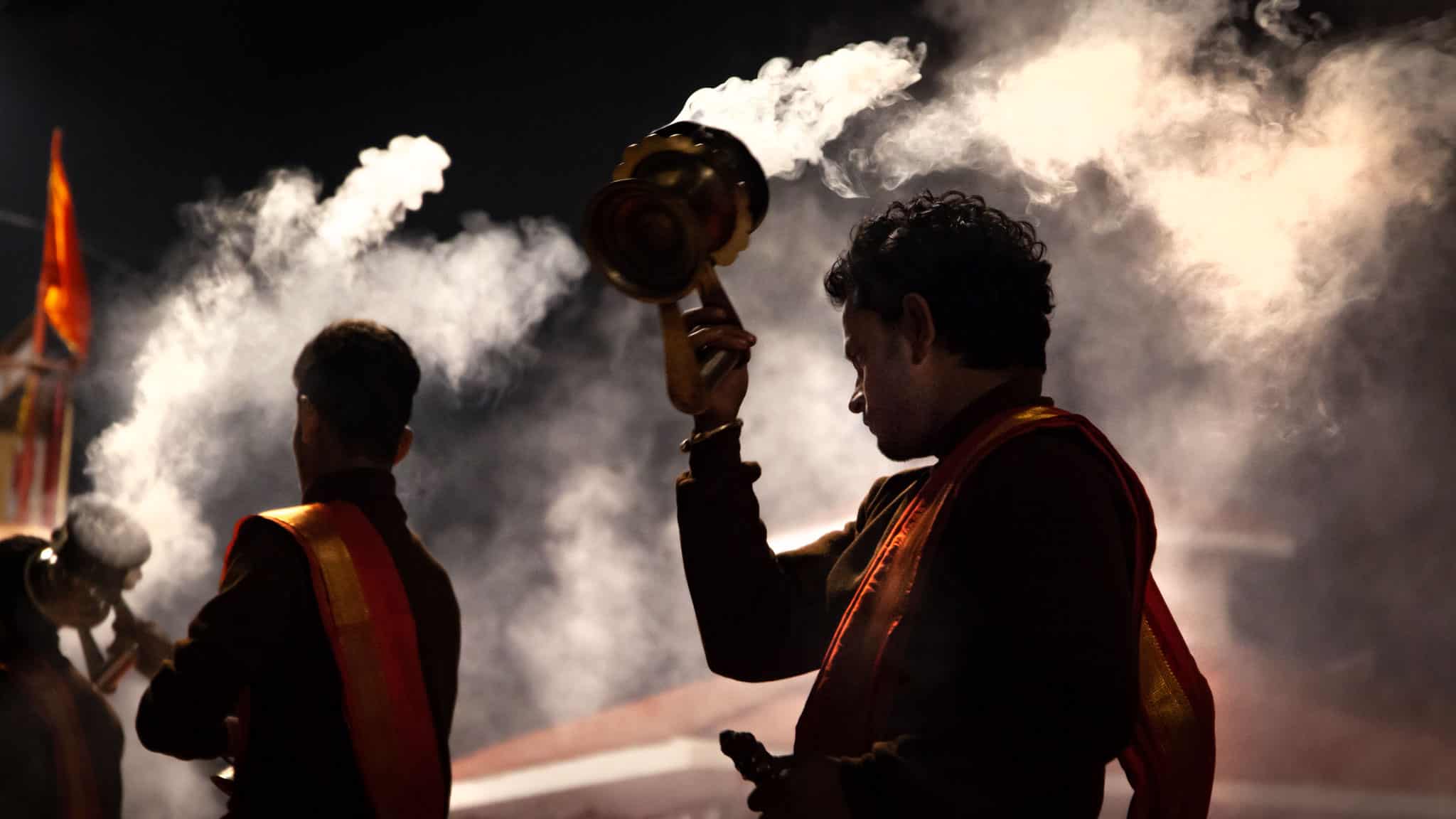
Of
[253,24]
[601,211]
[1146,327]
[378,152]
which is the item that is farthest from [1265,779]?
[253,24]

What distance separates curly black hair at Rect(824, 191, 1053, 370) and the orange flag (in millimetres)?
4933

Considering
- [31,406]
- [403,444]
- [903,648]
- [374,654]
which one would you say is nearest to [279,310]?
[31,406]

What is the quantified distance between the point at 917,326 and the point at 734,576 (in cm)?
40

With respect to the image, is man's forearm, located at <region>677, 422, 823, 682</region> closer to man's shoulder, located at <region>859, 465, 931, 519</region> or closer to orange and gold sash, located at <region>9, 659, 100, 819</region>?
man's shoulder, located at <region>859, 465, 931, 519</region>

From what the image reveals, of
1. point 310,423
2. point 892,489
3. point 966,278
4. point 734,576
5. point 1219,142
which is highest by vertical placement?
point 1219,142

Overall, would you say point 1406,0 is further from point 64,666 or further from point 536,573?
point 64,666

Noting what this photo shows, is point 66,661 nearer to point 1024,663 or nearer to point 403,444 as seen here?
point 403,444

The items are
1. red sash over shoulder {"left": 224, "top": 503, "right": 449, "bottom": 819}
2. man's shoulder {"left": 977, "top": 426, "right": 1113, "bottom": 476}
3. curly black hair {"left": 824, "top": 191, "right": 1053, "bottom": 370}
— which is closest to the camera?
man's shoulder {"left": 977, "top": 426, "right": 1113, "bottom": 476}

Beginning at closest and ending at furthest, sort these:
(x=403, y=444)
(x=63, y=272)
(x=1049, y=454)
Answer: (x=1049, y=454)
(x=403, y=444)
(x=63, y=272)

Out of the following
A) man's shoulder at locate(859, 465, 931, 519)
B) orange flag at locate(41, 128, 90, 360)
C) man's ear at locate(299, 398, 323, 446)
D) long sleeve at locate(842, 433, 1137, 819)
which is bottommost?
long sleeve at locate(842, 433, 1137, 819)

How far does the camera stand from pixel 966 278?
1.43 m

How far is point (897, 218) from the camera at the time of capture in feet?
4.94

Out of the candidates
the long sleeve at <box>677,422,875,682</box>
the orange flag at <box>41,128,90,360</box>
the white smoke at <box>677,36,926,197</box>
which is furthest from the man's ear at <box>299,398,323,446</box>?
the orange flag at <box>41,128,90,360</box>

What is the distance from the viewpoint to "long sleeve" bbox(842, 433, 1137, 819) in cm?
116
